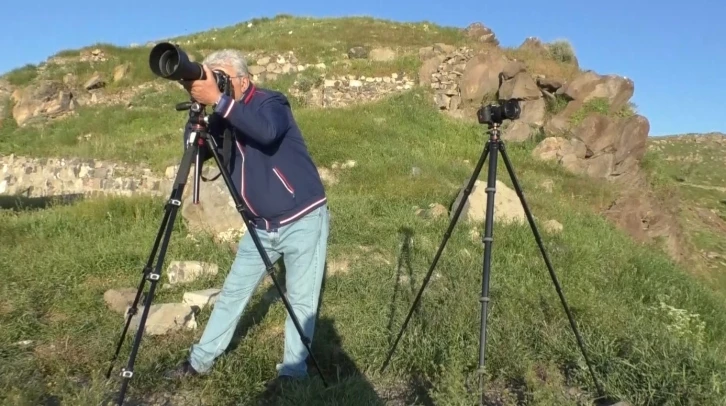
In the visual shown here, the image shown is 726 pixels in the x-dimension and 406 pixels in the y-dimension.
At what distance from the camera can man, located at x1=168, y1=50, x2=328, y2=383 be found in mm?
2941

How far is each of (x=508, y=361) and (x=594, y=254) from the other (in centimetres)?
318

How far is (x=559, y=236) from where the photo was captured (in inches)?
263

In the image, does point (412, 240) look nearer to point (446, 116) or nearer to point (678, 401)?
point (678, 401)

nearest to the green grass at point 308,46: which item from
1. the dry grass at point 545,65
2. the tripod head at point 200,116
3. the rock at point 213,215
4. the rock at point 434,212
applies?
the dry grass at point 545,65

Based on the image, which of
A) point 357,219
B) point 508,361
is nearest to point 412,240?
point 357,219

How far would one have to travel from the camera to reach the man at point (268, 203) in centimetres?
294

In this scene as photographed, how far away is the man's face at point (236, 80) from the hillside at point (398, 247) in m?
1.77

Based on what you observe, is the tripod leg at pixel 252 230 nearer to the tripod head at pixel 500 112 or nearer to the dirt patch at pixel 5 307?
the tripod head at pixel 500 112

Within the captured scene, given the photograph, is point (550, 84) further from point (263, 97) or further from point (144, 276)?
point (144, 276)

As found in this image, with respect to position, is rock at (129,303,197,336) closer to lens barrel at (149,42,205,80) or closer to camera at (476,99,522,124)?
lens barrel at (149,42,205,80)

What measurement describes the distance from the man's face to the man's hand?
218mm

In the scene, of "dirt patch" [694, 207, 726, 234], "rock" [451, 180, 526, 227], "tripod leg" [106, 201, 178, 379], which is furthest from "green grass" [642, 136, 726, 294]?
"tripod leg" [106, 201, 178, 379]

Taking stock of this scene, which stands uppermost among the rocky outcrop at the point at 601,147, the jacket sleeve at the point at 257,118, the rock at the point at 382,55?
the rock at the point at 382,55

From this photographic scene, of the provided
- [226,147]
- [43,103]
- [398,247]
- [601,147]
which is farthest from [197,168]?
[43,103]
